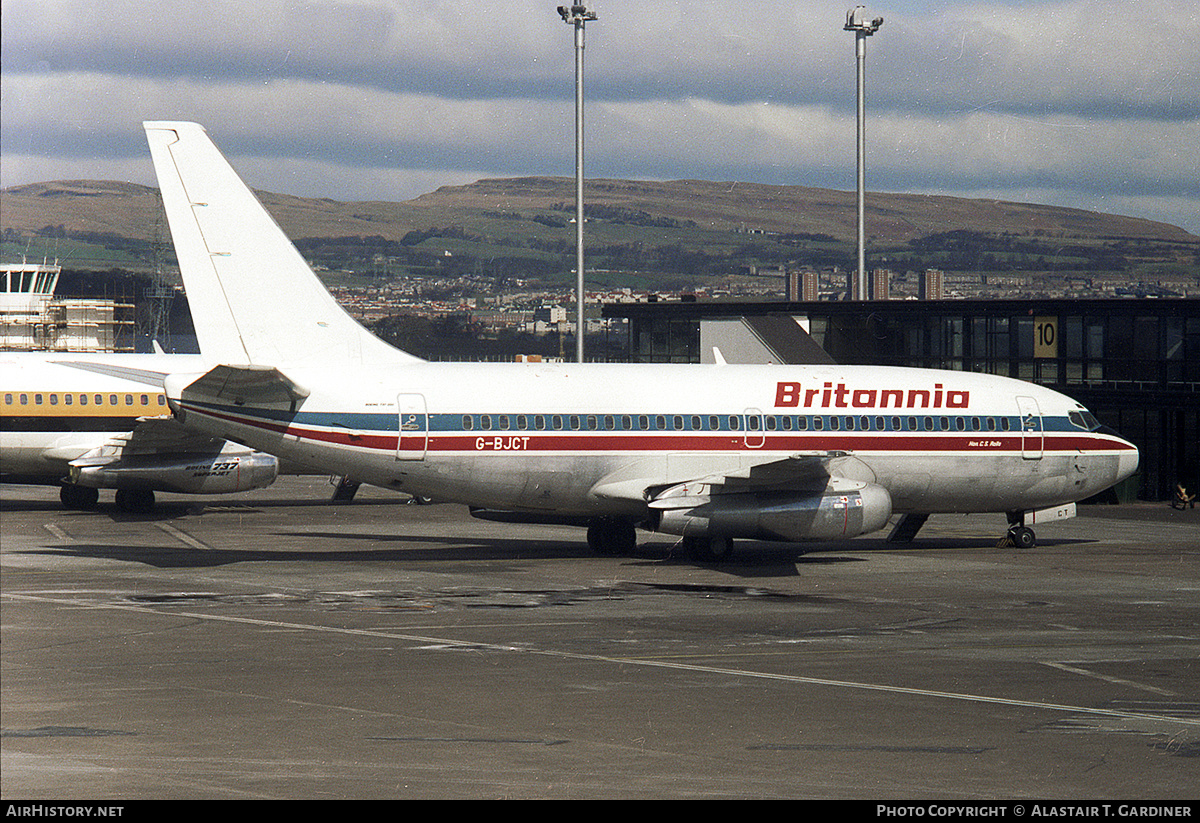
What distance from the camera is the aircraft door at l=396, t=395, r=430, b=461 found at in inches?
1224

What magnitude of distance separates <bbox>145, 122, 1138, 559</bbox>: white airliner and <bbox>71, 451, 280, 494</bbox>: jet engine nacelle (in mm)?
10292

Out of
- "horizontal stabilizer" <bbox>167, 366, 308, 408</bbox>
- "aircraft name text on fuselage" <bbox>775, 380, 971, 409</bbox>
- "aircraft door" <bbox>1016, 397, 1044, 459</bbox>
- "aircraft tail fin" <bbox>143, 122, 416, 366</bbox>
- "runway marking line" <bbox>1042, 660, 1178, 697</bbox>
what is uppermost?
"aircraft tail fin" <bbox>143, 122, 416, 366</bbox>

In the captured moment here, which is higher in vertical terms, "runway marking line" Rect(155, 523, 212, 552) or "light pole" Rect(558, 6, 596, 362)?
"light pole" Rect(558, 6, 596, 362)

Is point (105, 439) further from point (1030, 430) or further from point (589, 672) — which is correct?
point (589, 672)

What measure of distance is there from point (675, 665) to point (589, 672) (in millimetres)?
1415

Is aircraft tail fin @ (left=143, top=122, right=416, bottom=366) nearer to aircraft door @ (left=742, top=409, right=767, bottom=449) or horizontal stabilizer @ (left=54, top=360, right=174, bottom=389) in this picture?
horizontal stabilizer @ (left=54, top=360, right=174, bottom=389)

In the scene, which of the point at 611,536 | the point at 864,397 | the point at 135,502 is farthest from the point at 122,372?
the point at 864,397

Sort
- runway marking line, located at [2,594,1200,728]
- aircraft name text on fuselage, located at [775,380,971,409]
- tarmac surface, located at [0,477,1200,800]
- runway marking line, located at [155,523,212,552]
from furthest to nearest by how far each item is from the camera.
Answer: runway marking line, located at [155,523,212,552] → aircraft name text on fuselage, located at [775,380,971,409] → runway marking line, located at [2,594,1200,728] → tarmac surface, located at [0,477,1200,800]

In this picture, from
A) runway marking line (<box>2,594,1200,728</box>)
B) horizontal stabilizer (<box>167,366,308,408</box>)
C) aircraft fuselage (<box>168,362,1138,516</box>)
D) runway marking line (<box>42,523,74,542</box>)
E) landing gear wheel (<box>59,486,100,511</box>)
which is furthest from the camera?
landing gear wheel (<box>59,486,100,511</box>)

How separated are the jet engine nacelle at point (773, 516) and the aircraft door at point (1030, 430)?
6.42m

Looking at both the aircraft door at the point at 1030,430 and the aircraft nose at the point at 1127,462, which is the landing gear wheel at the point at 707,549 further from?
the aircraft nose at the point at 1127,462

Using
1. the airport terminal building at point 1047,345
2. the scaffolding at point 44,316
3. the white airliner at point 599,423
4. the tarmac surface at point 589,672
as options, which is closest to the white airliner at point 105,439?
the tarmac surface at point 589,672

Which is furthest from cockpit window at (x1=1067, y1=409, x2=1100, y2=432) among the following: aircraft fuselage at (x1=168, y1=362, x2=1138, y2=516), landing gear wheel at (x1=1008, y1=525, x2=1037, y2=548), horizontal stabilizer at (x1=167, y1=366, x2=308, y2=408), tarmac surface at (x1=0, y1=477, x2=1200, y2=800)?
horizontal stabilizer at (x1=167, y1=366, x2=308, y2=408)
